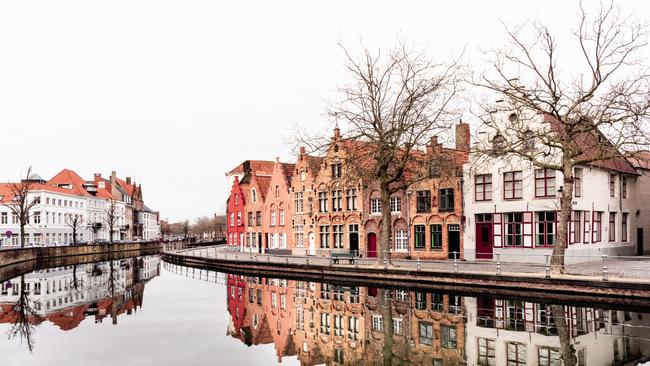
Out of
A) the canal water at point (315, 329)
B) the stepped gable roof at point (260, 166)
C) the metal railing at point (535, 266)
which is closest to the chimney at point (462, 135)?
the metal railing at point (535, 266)

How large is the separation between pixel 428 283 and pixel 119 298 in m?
16.4

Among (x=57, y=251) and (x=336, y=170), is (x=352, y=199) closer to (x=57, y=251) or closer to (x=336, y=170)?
(x=336, y=170)

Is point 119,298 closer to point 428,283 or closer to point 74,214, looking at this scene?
point 428,283

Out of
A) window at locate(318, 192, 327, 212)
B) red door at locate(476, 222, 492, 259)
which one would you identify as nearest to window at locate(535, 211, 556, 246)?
red door at locate(476, 222, 492, 259)

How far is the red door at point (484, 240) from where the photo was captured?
34688mm

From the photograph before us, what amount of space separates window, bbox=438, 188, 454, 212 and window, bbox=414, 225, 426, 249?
224 cm

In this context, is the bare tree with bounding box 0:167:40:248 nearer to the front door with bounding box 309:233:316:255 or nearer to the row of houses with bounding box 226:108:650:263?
the row of houses with bounding box 226:108:650:263

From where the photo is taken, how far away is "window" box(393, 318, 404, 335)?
18516 millimetres

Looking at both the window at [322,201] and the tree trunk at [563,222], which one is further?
the window at [322,201]

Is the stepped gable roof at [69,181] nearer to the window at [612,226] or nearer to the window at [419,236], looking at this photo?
the window at [419,236]

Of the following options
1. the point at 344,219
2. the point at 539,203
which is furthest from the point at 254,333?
the point at 344,219

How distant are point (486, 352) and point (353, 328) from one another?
17.1 feet

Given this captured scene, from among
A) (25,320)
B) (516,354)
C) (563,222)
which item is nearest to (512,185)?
(563,222)

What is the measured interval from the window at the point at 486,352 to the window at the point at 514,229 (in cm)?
1711
